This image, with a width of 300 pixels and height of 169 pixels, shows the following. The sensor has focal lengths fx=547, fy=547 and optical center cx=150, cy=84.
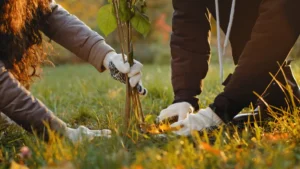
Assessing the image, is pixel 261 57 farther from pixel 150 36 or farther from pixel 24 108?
pixel 150 36

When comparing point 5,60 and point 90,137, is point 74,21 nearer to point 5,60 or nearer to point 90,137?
point 5,60

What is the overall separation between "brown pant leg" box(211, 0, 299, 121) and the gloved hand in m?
0.31

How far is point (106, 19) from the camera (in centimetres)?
209

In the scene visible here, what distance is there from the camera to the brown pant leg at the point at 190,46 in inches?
90.5

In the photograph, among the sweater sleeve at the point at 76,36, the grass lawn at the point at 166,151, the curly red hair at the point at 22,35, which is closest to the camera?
the grass lawn at the point at 166,151

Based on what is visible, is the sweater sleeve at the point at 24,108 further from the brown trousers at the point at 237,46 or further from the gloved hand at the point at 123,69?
the brown trousers at the point at 237,46

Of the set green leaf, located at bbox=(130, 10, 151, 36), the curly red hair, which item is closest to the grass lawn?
the curly red hair

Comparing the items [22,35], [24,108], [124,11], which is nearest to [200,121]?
[124,11]

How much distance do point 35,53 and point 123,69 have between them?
56 centimetres

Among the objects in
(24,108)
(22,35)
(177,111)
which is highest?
(22,35)

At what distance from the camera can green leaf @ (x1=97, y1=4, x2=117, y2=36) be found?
208cm

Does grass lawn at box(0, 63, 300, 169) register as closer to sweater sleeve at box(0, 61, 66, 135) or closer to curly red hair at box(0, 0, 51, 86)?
sweater sleeve at box(0, 61, 66, 135)

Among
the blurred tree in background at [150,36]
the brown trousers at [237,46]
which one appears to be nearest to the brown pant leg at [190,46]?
the brown trousers at [237,46]

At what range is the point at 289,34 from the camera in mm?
1963
